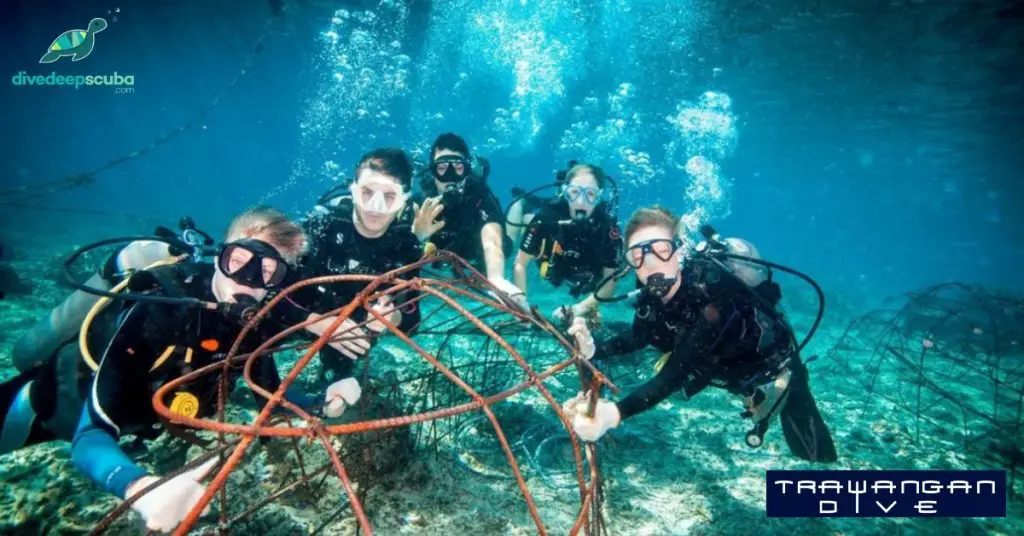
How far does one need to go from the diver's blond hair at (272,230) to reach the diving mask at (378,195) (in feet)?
4.78

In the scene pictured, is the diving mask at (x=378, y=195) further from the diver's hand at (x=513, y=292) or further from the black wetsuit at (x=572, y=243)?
the black wetsuit at (x=572, y=243)

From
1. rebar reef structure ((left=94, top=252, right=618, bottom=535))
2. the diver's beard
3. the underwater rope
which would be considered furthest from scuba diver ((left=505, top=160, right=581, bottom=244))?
the underwater rope

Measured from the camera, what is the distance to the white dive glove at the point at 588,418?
2490mm

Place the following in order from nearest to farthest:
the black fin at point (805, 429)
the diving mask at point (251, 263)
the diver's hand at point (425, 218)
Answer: the diving mask at point (251, 263) < the black fin at point (805, 429) < the diver's hand at point (425, 218)

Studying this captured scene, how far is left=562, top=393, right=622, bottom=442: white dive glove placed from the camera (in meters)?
2.49

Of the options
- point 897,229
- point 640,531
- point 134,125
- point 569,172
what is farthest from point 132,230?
point 897,229

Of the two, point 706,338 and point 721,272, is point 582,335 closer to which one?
point 706,338

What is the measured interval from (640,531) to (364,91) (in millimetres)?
50631

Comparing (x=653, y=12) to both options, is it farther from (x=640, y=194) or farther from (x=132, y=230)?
(x=640, y=194)

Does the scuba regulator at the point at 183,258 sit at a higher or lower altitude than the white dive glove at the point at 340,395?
higher

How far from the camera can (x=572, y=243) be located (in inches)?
261

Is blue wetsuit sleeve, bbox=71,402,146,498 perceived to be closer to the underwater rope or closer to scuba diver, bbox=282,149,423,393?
scuba diver, bbox=282,149,423,393

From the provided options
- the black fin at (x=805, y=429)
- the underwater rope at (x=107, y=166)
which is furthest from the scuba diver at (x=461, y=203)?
the underwater rope at (x=107, y=166)

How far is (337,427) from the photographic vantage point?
1175 millimetres
